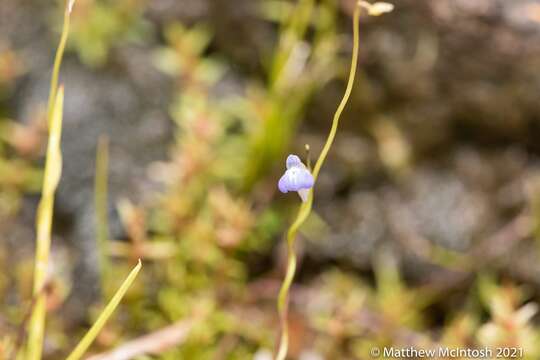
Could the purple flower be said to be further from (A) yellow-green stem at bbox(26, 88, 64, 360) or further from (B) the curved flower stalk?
(A) yellow-green stem at bbox(26, 88, 64, 360)

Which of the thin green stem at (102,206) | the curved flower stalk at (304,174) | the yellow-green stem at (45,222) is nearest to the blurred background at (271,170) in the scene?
the thin green stem at (102,206)

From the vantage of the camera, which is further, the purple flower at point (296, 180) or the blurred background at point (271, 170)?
the blurred background at point (271, 170)

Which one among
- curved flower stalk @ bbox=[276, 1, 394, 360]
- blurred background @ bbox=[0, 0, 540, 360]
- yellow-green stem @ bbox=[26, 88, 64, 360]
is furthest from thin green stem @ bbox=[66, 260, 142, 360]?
blurred background @ bbox=[0, 0, 540, 360]

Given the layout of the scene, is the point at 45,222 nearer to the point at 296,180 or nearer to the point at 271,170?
the point at 296,180

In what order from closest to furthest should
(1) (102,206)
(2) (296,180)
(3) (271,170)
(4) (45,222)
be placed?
(2) (296,180) → (4) (45,222) → (1) (102,206) → (3) (271,170)

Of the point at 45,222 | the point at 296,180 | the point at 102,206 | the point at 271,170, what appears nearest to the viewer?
the point at 296,180

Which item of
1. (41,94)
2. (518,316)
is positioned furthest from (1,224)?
(518,316)

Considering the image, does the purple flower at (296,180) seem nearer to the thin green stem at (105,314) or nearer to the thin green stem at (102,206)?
the thin green stem at (105,314)

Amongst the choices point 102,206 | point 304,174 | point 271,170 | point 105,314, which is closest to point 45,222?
point 105,314

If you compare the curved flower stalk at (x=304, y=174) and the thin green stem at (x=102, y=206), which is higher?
the curved flower stalk at (x=304, y=174)

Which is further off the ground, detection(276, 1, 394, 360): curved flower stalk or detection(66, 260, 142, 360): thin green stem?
detection(276, 1, 394, 360): curved flower stalk
